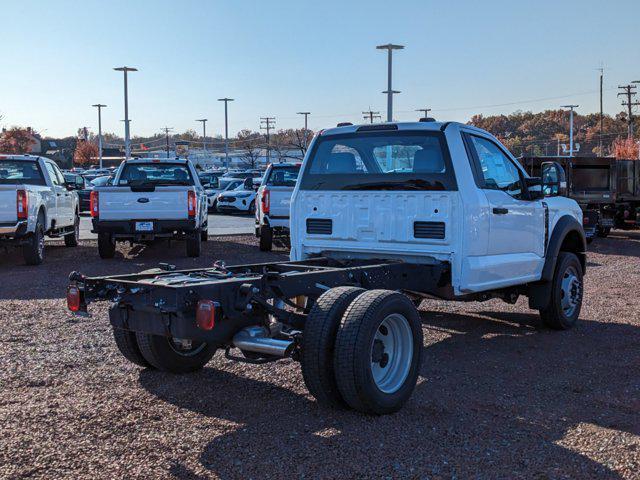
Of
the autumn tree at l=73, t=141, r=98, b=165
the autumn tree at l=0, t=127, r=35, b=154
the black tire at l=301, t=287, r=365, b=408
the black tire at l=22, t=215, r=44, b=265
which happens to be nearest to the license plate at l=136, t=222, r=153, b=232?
the black tire at l=22, t=215, r=44, b=265

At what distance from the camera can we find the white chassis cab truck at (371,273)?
206 inches

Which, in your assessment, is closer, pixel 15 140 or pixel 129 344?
pixel 129 344

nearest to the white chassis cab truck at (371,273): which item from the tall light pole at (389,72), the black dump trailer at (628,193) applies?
the black dump trailer at (628,193)

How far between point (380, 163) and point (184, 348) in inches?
99.2

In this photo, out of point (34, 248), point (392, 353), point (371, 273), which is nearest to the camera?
point (392, 353)

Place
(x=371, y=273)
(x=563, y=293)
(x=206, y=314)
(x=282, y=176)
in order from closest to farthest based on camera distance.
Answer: (x=206, y=314), (x=371, y=273), (x=563, y=293), (x=282, y=176)

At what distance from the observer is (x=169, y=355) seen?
6281mm

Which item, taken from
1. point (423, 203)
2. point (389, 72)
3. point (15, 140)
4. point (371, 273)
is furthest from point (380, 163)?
point (15, 140)

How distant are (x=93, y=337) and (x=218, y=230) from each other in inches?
575

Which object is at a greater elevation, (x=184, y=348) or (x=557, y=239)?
(x=557, y=239)

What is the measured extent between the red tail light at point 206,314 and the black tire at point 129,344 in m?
1.39

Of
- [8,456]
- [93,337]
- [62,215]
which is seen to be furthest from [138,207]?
[8,456]

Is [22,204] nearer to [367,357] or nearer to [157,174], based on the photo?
[157,174]

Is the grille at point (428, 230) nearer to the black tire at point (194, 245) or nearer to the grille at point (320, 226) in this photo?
the grille at point (320, 226)
